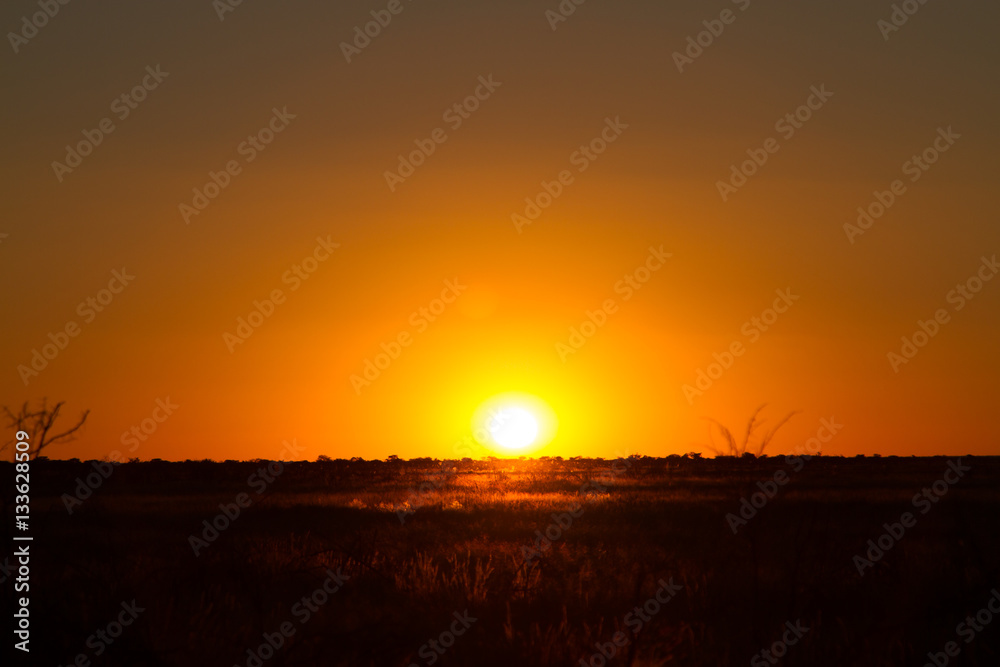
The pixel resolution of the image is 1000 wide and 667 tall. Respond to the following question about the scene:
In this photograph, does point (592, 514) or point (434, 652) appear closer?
point (434, 652)

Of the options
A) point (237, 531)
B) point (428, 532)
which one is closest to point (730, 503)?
point (428, 532)

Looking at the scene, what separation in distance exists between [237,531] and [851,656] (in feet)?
59.5

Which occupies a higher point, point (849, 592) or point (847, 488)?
point (847, 488)

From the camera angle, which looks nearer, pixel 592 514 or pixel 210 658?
pixel 210 658

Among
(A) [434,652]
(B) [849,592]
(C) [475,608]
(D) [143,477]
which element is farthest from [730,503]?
(D) [143,477]

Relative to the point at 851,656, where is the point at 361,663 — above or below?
below

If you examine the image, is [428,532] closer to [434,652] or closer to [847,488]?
[434,652]

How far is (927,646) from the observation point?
808cm

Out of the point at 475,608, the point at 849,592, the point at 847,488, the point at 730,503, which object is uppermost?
the point at 847,488

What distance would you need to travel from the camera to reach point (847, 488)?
41.8m

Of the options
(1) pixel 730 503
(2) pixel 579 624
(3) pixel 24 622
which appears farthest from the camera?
(1) pixel 730 503

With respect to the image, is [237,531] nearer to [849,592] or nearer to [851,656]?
[849,592]

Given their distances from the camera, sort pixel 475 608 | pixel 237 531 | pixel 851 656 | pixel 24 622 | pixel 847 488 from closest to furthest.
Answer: pixel 24 622 → pixel 851 656 → pixel 475 608 → pixel 237 531 → pixel 847 488

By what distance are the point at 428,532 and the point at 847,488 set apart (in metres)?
27.5
